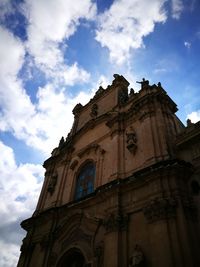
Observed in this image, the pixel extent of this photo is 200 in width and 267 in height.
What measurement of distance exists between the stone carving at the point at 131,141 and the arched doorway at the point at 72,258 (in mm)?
5152

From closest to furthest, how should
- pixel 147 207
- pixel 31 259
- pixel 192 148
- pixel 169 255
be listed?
pixel 169 255 → pixel 147 207 → pixel 192 148 → pixel 31 259

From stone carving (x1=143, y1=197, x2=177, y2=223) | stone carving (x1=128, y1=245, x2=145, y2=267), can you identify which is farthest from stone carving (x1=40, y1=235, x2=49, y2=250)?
stone carving (x1=143, y1=197, x2=177, y2=223)

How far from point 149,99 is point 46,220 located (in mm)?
8459

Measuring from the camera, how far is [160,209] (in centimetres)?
857

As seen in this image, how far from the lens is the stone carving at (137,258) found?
26.2 ft

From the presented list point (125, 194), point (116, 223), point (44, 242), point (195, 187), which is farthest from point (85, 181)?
point (195, 187)

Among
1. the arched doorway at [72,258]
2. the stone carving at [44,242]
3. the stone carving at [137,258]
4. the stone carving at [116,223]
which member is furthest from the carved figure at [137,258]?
the stone carving at [44,242]

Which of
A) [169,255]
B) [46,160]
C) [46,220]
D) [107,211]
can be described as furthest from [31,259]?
[169,255]

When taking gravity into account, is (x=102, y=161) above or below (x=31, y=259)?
above

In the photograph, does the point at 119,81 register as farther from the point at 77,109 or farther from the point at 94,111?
the point at 77,109

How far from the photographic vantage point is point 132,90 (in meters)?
16.3

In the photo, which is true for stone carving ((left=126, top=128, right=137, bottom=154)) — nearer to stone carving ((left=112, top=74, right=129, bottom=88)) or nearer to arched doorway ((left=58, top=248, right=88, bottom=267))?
arched doorway ((left=58, top=248, right=88, bottom=267))

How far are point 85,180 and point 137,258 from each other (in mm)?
6508

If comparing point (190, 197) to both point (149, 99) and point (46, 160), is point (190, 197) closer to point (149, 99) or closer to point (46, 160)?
point (149, 99)
